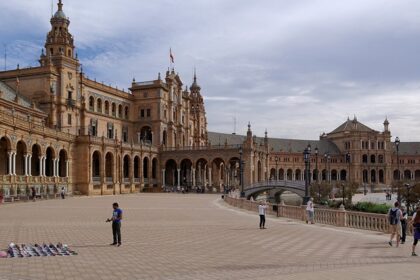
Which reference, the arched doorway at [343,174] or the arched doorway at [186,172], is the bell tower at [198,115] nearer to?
the arched doorway at [186,172]

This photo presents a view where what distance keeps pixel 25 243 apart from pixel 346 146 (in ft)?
460

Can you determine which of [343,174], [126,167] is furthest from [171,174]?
[343,174]

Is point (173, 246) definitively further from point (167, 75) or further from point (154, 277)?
point (167, 75)

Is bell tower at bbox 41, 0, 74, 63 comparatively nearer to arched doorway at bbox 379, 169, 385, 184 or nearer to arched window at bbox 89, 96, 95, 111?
arched window at bbox 89, 96, 95, 111

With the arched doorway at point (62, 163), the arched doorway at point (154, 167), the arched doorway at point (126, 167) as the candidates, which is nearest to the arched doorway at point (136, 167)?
the arched doorway at point (126, 167)

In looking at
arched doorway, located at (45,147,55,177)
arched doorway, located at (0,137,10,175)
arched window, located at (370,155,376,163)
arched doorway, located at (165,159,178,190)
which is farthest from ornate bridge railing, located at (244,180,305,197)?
arched window, located at (370,155,376,163)

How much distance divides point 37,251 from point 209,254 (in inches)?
209

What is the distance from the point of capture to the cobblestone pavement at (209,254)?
41.9 ft

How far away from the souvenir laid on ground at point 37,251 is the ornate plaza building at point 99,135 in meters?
34.5

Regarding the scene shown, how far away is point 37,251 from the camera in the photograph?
1595 centimetres

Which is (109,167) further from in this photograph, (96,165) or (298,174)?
(298,174)

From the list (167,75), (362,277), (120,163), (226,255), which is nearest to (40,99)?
(120,163)

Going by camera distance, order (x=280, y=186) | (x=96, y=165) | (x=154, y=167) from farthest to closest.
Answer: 1. (x=154, y=167)
2. (x=96, y=165)
3. (x=280, y=186)

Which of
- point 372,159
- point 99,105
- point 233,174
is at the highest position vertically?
point 99,105
